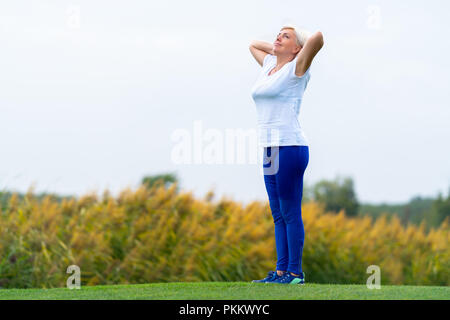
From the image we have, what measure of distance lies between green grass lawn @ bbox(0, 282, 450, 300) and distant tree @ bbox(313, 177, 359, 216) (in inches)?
397

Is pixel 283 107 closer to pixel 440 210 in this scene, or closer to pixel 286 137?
pixel 286 137

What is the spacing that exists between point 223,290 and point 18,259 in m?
3.92

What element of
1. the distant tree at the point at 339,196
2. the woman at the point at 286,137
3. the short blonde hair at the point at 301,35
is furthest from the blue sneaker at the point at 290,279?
the distant tree at the point at 339,196

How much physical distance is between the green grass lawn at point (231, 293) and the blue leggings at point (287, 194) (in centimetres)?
32

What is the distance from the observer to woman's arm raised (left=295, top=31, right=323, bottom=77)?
177 inches

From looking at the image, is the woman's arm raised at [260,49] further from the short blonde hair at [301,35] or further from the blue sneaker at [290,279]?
the blue sneaker at [290,279]

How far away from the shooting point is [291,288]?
478 centimetres

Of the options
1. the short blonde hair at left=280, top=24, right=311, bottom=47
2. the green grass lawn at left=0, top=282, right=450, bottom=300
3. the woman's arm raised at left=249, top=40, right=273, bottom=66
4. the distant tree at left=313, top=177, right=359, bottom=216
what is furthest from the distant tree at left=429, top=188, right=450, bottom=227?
the short blonde hair at left=280, top=24, right=311, bottom=47

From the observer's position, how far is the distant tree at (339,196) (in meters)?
15.3

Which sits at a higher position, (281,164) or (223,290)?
(281,164)

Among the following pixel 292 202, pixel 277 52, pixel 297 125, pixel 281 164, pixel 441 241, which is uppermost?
pixel 277 52

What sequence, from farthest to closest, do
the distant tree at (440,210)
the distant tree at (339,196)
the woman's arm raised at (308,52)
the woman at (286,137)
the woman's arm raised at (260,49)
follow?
1. the distant tree at (339,196)
2. the distant tree at (440,210)
3. the woman's arm raised at (260,49)
4. the woman at (286,137)
5. the woman's arm raised at (308,52)
